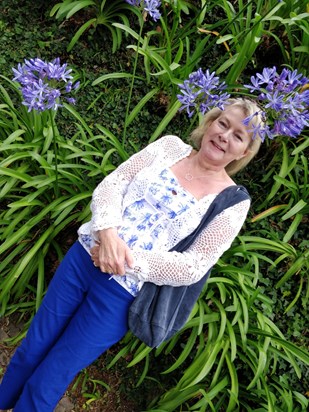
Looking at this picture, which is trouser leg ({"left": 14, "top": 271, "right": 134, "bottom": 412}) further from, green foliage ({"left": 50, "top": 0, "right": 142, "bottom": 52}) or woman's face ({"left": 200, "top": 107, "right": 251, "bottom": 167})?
green foliage ({"left": 50, "top": 0, "right": 142, "bottom": 52})

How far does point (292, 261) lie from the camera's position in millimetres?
2902

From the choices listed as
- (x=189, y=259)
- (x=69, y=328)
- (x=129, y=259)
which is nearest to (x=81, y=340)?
(x=69, y=328)

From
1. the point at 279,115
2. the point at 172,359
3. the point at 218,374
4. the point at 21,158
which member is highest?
the point at 279,115

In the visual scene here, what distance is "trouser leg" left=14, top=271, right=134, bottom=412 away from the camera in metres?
1.80

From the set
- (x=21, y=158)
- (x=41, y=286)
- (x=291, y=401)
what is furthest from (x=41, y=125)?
(x=291, y=401)

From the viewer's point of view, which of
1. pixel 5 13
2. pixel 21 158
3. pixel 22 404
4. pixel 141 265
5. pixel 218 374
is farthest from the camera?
pixel 5 13

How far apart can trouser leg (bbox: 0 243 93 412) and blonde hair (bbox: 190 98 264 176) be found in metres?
0.70

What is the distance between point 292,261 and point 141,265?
1503mm

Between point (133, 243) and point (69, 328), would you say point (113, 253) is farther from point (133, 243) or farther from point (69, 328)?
point (69, 328)

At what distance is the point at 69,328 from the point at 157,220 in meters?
0.57

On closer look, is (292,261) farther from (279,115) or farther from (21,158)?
(21,158)

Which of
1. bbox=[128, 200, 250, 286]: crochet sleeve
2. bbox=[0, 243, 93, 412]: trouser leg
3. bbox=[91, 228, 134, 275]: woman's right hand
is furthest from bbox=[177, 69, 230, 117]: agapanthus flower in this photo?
bbox=[0, 243, 93, 412]: trouser leg

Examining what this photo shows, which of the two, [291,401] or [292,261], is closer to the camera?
[291,401]

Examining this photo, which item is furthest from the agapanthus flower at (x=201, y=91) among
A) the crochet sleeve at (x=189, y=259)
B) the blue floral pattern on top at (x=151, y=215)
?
the crochet sleeve at (x=189, y=259)
